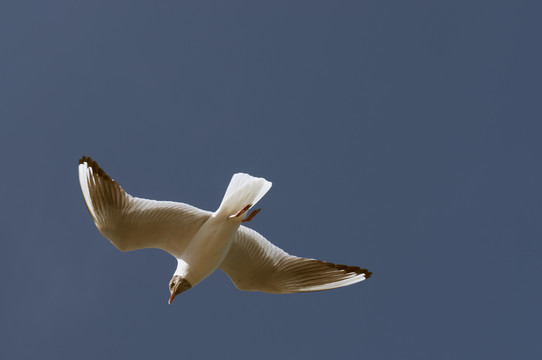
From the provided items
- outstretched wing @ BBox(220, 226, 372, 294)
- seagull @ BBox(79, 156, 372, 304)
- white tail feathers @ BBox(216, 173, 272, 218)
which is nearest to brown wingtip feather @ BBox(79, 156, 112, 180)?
seagull @ BBox(79, 156, 372, 304)

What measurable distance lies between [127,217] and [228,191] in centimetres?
116

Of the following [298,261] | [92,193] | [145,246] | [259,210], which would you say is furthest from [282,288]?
[92,193]

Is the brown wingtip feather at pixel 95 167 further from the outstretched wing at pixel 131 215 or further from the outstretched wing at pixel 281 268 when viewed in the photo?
the outstretched wing at pixel 281 268

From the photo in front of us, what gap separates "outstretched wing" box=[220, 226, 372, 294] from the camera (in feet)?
28.8

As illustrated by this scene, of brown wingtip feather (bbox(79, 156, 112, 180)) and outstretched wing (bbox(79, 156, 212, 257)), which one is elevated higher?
brown wingtip feather (bbox(79, 156, 112, 180))

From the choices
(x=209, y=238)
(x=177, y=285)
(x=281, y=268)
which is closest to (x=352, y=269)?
(x=281, y=268)

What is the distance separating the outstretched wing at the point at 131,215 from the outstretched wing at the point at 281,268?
0.62m

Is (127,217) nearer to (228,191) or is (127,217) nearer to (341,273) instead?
(228,191)

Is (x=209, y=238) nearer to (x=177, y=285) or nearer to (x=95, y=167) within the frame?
(x=177, y=285)

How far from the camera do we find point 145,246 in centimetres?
870

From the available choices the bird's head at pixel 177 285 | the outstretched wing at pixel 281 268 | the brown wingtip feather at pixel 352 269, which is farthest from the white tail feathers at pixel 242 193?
the brown wingtip feather at pixel 352 269

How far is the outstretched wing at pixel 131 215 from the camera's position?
8234 millimetres

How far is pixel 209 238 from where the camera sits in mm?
8406

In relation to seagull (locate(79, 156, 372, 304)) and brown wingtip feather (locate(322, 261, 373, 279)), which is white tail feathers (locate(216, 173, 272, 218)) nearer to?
seagull (locate(79, 156, 372, 304))
